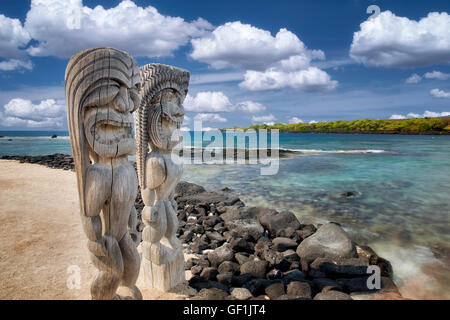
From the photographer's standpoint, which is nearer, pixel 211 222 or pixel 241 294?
pixel 241 294

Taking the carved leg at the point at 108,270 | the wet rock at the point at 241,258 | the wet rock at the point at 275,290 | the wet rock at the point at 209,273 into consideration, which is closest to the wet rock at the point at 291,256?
the wet rock at the point at 241,258

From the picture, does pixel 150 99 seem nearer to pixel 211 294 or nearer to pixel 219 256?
pixel 211 294

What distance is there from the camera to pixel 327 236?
6070 millimetres

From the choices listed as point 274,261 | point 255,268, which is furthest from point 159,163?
point 274,261

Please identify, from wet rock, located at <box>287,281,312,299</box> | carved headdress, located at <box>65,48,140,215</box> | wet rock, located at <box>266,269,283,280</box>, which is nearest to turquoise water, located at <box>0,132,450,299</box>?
wet rock, located at <box>287,281,312,299</box>

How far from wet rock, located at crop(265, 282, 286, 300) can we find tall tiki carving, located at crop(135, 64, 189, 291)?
1.32 meters

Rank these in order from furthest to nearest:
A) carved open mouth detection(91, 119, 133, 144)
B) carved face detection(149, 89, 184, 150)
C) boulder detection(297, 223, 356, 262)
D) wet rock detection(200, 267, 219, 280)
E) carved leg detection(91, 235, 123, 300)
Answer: boulder detection(297, 223, 356, 262), wet rock detection(200, 267, 219, 280), carved face detection(149, 89, 184, 150), carved leg detection(91, 235, 123, 300), carved open mouth detection(91, 119, 133, 144)

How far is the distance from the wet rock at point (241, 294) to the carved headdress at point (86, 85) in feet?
8.17

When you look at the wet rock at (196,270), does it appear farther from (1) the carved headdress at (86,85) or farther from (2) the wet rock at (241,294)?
(1) the carved headdress at (86,85)

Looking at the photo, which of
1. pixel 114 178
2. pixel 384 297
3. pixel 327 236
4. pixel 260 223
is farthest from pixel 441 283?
pixel 114 178

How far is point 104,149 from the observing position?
266 cm

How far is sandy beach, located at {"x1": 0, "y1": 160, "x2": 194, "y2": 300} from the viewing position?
412cm

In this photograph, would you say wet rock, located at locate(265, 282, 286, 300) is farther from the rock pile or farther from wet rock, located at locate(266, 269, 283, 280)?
wet rock, located at locate(266, 269, 283, 280)

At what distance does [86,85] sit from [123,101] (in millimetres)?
336
